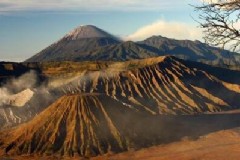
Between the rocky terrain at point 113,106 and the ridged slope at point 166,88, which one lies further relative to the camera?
the ridged slope at point 166,88

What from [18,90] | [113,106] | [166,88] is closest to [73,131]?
[113,106]

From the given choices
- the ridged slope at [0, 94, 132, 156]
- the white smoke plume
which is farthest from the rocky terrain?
the white smoke plume

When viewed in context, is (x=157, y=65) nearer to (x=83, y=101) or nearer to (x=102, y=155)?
(x=83, y=101)

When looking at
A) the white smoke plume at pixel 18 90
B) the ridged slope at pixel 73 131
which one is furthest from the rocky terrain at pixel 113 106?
the white smoke plume at pixel 18 90

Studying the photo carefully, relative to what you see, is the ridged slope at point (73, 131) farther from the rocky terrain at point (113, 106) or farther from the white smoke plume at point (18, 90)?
the white smoke plume at point (18, 90)

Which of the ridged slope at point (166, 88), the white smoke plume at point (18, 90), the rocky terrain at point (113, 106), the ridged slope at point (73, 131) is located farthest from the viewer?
the ridged slope at point (166, 88)

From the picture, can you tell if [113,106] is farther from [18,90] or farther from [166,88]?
[18,90]

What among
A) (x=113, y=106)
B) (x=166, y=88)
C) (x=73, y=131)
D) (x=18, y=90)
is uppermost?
(x=113, y=106)

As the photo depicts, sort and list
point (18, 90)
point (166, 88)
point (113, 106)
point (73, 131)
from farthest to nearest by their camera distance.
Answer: point (166, 88)
point (18, 90)
point (113, 106)
point (73, 131)

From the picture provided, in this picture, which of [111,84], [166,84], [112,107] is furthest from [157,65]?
[112,107]

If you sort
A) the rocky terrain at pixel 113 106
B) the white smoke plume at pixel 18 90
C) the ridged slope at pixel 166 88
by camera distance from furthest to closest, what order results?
the ridged slope at pixel 166 88 → the white smoke plume at pixel 18 90 → the rocky terrain at pixel 113 106

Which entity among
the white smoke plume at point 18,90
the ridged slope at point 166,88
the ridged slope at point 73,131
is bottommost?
the ridged slope at point 166,88

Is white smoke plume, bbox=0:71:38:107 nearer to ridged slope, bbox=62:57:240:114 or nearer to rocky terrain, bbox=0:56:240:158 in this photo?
rocky terrain, bbox=0:56:240:158
